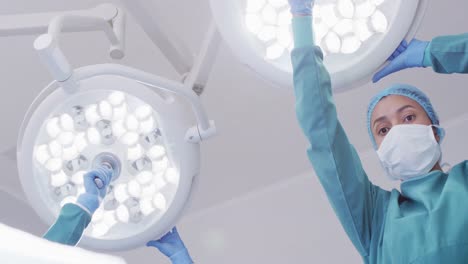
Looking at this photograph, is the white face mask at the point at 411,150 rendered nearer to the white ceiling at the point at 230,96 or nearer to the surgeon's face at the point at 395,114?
the surgeon's face at the point at 395,114

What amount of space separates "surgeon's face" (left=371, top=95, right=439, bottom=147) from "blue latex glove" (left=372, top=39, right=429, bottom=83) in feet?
0.55

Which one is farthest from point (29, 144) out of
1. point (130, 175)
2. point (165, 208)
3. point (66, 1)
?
point (66, 1)

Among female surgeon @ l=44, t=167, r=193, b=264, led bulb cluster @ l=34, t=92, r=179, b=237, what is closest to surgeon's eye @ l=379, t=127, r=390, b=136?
led bulb cluster @ l=34, t=92, r=179, b=237

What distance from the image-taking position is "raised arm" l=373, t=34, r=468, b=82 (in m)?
1.41

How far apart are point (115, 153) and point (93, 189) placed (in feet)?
0.37

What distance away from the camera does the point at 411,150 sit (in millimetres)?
1492

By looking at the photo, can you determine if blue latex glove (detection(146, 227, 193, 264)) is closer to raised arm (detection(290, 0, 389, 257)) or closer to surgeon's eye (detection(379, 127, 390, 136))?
raised arm (detection(290, 0, 389, 257))

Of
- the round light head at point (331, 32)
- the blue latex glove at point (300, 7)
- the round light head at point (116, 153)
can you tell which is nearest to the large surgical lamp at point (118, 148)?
the round light head at point (116, 153)

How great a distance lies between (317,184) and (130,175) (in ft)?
3.65

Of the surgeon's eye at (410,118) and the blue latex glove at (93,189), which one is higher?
the surgeon's eye at (410,118)

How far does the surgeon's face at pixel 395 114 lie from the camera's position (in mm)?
1585

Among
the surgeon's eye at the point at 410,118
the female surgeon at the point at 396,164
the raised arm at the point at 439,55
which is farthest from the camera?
the surgeon's eye at the point at 410,118

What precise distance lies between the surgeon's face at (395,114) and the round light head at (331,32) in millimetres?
287

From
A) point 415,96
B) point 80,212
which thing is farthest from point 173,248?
point 415,96
